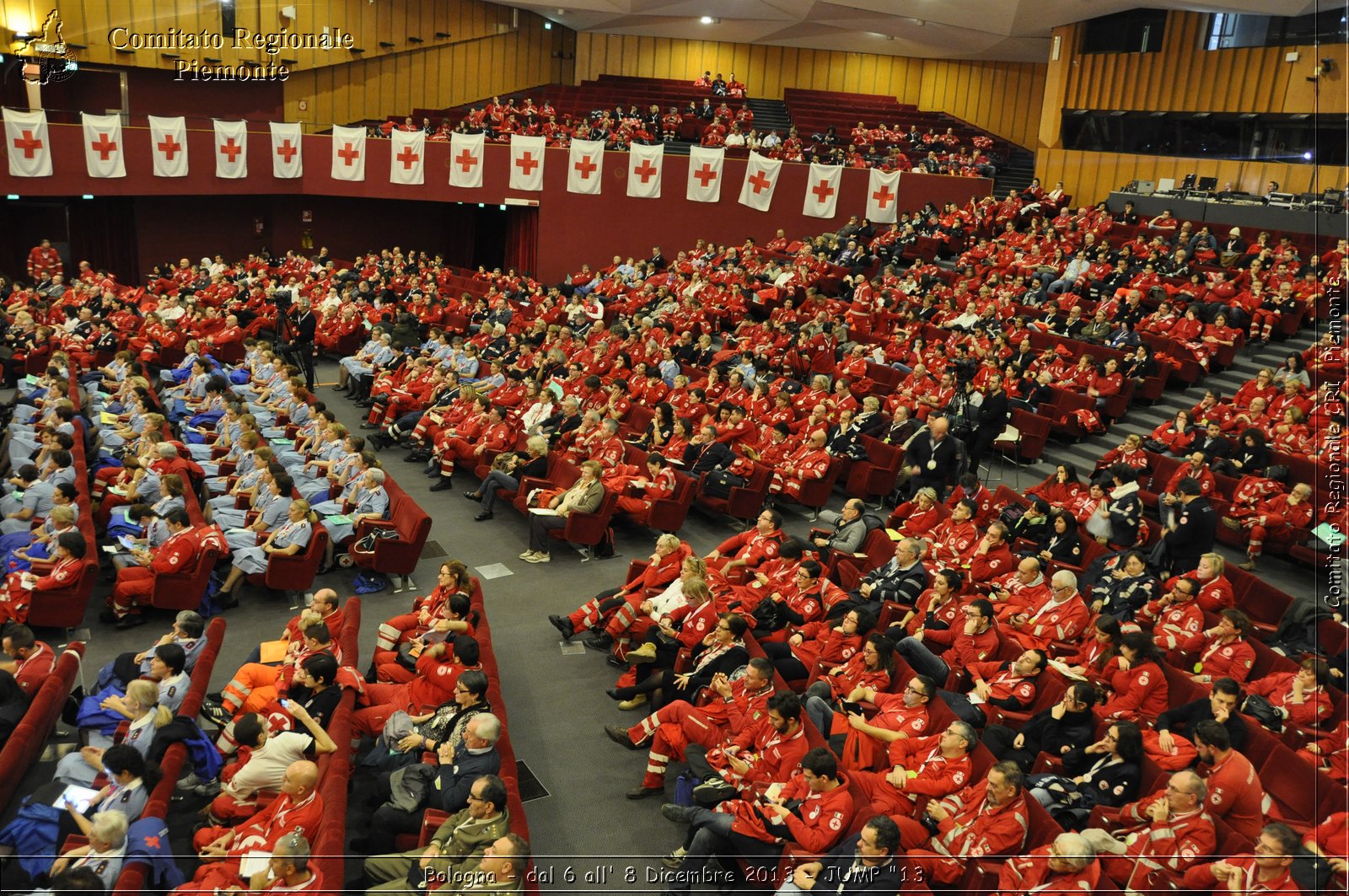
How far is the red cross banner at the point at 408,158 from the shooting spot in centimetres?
2070

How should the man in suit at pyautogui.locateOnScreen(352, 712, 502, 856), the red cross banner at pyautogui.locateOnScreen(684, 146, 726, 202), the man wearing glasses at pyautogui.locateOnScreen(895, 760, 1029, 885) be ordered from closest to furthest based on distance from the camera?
the man wearing glasses at pyautogui.locateOnScreen(895, 760, 1029, 885), the man in suit at pyautogui.locateOnScreen(352, 712, 502, 856), the red cross banner at pyautogui.locateOnScreen(684, 146, 726, 202)

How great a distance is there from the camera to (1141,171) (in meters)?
18.8

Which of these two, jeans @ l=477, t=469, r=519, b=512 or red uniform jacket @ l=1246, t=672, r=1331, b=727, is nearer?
red uniform jacket @ l=1246, t=672, r=1331, b=727

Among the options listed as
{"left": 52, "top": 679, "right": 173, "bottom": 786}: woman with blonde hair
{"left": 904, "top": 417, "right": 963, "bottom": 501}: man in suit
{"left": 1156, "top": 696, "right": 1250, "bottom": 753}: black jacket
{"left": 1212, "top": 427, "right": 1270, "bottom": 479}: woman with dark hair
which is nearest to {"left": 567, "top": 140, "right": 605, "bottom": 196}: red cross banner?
{"left": 904, "top": 417, "right": 963, "bottom": 501}: man in suit

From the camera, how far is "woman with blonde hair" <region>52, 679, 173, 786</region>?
504 cm

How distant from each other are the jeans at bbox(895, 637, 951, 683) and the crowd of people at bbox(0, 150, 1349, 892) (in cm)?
3

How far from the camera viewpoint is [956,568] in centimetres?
775

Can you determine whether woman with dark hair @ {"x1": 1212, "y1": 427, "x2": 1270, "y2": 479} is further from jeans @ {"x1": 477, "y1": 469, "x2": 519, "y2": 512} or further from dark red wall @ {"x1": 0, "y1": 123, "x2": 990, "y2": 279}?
dark red wall @ {"x1": 0, "y1": 123, "x2": 990, "y2": 279}

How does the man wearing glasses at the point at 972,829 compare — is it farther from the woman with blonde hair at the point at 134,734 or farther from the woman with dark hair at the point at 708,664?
the woman with blonde hair at the point at 134,734

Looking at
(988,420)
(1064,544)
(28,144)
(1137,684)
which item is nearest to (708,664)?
(1137,684)

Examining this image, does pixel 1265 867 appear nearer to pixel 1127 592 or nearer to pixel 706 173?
pixel 1127 592

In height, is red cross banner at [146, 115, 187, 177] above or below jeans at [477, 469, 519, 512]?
above

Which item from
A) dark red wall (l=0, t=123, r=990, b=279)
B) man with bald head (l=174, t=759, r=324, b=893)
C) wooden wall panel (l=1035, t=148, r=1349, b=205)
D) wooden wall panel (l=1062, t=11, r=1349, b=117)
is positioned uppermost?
wooden wall panel (l=1062, t=11, r=1349, b=117)

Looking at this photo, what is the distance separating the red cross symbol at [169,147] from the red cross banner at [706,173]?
10.2 m
